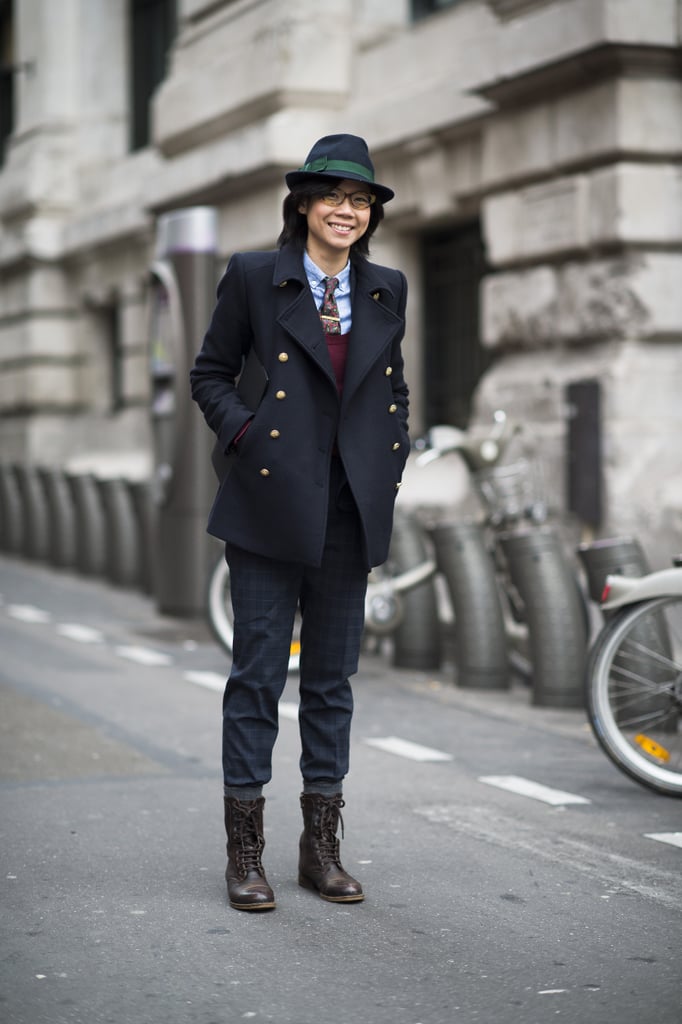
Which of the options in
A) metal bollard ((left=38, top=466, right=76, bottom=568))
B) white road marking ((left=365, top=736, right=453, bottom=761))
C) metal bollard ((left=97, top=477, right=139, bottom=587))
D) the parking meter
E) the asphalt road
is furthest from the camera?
metal bollard ((left=38, top=466, right=76, bottom=568))

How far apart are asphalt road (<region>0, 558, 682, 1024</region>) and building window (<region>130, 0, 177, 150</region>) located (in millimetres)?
12105

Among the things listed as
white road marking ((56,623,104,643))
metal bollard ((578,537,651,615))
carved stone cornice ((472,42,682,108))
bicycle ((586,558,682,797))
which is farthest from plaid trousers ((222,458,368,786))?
white road marking ((56,623,104,643))

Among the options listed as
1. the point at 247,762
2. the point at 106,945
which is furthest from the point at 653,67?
the point at 106,945

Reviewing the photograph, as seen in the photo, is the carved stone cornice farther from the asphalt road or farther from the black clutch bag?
the black clutch bag

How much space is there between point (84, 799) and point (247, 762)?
A: 1.43m

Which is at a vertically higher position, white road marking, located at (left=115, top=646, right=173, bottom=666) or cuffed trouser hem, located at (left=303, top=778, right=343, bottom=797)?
cuffed trouser hem, located at (left=303, top=778, right=343, bottom=797)

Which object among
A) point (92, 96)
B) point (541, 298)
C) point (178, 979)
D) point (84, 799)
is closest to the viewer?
point (178, 979)

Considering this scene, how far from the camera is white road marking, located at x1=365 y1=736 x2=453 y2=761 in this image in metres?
6.78

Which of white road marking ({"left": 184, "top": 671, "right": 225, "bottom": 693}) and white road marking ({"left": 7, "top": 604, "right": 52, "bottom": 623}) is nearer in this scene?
white road marking ({"left": 184, "top": 671, "right": 225, "bottom": 693})

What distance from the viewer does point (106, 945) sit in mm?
4141

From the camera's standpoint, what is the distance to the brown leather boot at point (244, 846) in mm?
4516

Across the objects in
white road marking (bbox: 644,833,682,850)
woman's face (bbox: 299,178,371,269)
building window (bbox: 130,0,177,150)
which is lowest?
white road marking (bbox: 644,833,682,850)

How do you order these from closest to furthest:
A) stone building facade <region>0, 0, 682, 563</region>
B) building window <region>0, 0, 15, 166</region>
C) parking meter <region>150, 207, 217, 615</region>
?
stone building facade <region>0, 0, 682, 563</region>
parking meter <region>150, 207, 217, 615</region>
building window <region>0, 0, 15, 166</region>

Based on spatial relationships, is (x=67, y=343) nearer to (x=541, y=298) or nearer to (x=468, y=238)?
(x=468, y=238)
